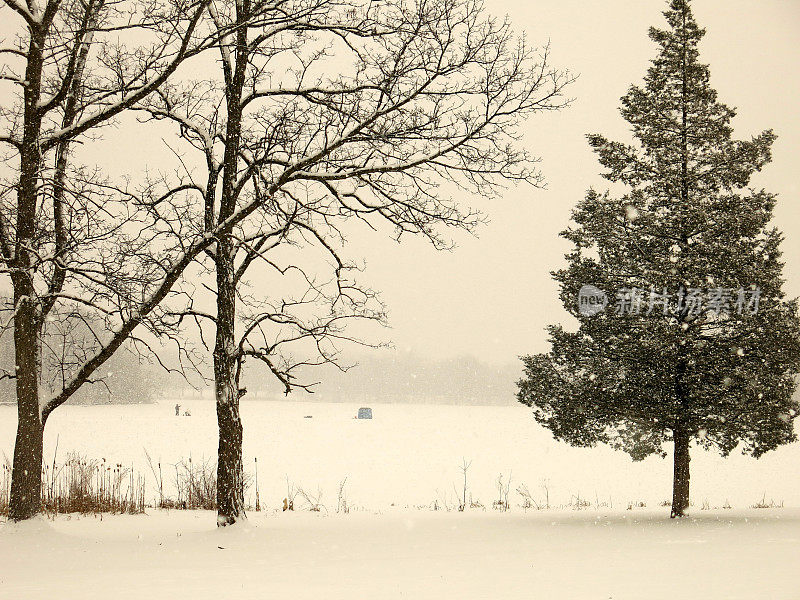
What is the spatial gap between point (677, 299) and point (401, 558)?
6.99 meters

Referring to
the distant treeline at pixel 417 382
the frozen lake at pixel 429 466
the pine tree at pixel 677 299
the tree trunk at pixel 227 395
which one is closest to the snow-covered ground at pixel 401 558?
the tree trunk at pixel 227 395

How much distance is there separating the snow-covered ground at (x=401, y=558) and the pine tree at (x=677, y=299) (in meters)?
1.70

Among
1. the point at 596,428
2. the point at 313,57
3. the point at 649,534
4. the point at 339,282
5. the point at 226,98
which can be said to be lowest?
the point at 649,534

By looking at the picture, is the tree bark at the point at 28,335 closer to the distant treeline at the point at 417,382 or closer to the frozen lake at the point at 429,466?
the frozen lake at the point at 429,466

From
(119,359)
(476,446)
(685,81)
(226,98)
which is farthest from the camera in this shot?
(119,359)

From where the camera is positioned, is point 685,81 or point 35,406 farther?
point 685,81

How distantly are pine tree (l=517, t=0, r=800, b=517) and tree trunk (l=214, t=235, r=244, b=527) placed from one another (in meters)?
5.31

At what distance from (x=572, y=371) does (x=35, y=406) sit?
895 cm

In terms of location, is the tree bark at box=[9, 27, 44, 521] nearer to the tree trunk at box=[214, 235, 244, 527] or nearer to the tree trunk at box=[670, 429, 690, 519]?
the tree trunk at box=[214, 235, 244, 527]

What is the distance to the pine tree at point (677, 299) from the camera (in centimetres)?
1134

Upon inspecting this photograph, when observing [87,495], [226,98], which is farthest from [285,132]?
[87,495]

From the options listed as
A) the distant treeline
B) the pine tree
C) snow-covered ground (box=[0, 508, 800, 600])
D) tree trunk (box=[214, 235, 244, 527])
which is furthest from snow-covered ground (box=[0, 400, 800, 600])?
the distant treeline

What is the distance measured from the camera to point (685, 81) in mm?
12531

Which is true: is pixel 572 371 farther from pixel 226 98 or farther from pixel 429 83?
pixel 226 98
